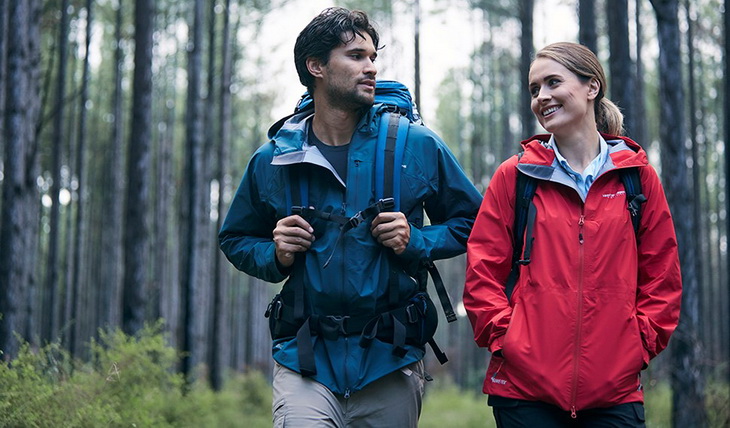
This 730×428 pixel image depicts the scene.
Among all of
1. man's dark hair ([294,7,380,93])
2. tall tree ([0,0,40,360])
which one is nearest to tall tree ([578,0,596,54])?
tall tree ([0,0,40,360])

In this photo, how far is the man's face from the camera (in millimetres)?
4074

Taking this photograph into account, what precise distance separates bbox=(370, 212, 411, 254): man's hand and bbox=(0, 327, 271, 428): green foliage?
9.11 ft

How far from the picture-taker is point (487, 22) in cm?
3338

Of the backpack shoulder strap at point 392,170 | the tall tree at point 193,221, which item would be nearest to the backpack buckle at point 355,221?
the backpack shoulder strap at point 392,170

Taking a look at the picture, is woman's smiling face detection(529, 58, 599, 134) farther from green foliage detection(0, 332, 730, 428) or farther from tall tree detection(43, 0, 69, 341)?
tall tree detection(43, 0, 69, 341)

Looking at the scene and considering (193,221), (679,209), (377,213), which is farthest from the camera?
(193,221)

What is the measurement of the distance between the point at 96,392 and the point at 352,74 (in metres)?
4.34

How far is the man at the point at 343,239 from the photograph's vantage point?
3764mm

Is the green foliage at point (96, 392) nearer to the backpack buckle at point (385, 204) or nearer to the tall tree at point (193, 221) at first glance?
the backpack buckle at point (385, 204)

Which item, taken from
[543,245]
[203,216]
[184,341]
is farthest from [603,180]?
[203,216]

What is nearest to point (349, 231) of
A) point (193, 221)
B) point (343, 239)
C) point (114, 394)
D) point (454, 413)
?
point (343, 239)

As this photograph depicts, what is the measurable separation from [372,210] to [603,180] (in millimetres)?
950

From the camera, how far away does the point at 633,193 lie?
3490 millimetres

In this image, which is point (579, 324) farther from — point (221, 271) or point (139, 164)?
point (221, 271)
